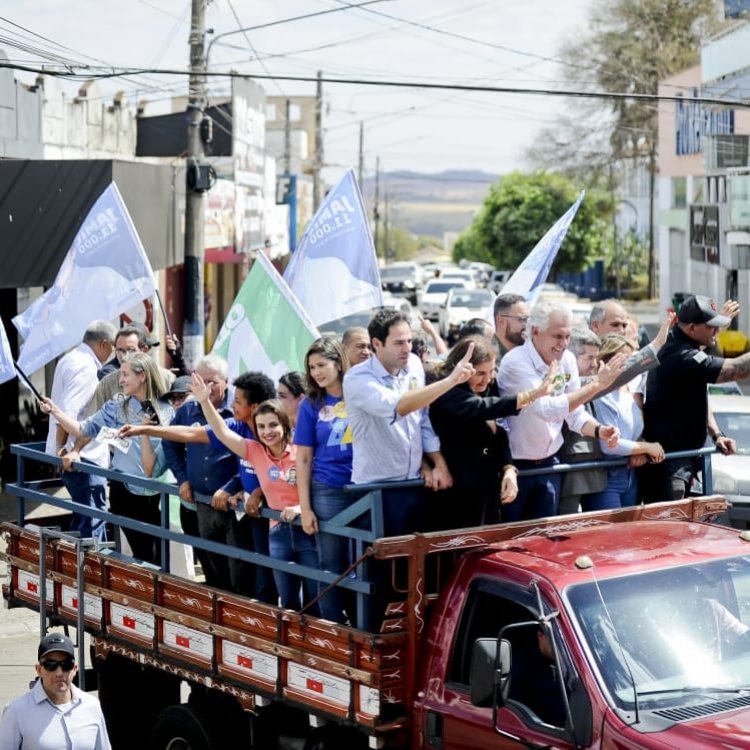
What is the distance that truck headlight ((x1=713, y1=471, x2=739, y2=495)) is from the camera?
1308cm

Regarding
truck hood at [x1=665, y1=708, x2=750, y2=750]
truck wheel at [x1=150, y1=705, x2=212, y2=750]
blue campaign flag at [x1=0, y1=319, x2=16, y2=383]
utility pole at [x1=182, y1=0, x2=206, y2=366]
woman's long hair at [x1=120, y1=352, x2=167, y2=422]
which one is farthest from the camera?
utility pole at [x1=182, y1=0, x2=206, y2=366]

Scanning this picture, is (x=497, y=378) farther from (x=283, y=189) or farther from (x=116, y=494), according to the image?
(x=283, y=189)

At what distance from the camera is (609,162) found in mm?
73875

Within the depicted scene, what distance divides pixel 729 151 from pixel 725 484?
2973cm

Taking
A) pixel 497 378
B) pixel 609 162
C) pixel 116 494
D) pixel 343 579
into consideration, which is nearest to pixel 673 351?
pixel 497 378

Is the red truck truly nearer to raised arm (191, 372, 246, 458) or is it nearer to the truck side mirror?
the truck side mirror

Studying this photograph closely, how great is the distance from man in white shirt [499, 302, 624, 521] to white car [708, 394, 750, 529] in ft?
17.1

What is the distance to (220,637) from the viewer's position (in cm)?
704

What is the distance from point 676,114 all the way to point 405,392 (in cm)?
5061

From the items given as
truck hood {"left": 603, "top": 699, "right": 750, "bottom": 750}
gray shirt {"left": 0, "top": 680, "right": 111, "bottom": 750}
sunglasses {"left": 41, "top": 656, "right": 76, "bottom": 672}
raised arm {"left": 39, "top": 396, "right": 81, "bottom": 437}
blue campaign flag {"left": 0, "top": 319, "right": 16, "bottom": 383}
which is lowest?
gray shirt {"left": 0, "top": 680, "right": 111, "bottom": 750}

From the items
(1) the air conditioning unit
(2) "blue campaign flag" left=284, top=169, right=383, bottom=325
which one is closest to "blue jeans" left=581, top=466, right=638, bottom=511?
(2) "blue campaign flag" left=284, top=169, right=383, bottom=325

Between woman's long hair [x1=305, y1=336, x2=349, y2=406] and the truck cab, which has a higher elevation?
woman's long hair [x1=305, y1=336, x2=349, y2=406]

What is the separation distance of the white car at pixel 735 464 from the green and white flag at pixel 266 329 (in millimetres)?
4272

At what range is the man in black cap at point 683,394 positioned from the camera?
752cm
